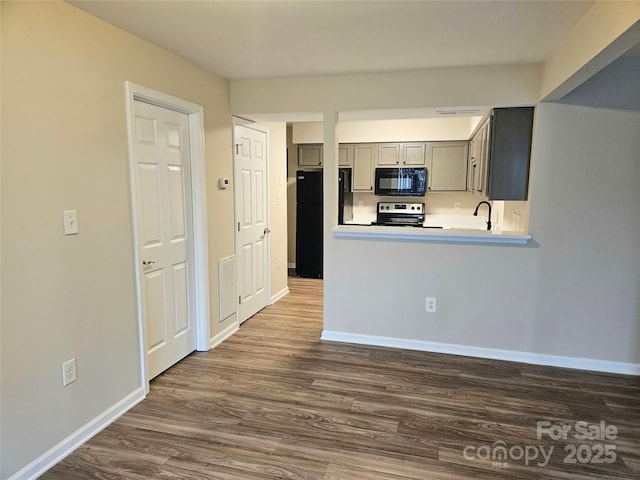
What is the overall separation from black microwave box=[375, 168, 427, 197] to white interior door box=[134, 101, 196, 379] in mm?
3330

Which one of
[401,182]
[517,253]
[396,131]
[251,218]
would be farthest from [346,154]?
[517,253]

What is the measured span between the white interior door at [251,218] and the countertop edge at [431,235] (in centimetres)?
107

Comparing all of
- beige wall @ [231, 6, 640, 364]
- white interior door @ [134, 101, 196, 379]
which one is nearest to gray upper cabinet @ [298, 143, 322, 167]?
beige wall @ [231, 6, 640, 364]

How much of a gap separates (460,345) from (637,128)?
208 cm

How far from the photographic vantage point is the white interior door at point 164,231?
2.72m

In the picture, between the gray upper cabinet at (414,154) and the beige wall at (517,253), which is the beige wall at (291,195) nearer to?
the gray upper cabinet at (414,154)

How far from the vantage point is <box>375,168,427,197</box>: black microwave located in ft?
18.7

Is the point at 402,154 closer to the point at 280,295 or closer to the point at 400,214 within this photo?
the point at 400,214

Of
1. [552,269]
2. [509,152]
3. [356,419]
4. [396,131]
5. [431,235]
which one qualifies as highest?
[396,131]

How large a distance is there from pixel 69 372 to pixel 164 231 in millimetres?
1142

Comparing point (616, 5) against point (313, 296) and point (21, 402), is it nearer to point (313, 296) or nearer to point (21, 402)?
point (21, 402)

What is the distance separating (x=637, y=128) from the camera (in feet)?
9.36

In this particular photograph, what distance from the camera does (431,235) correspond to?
3326 mm

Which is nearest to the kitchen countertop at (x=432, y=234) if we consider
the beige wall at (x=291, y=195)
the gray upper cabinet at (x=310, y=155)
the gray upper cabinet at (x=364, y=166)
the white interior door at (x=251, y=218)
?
the white interior door at (x=251, y=218)
